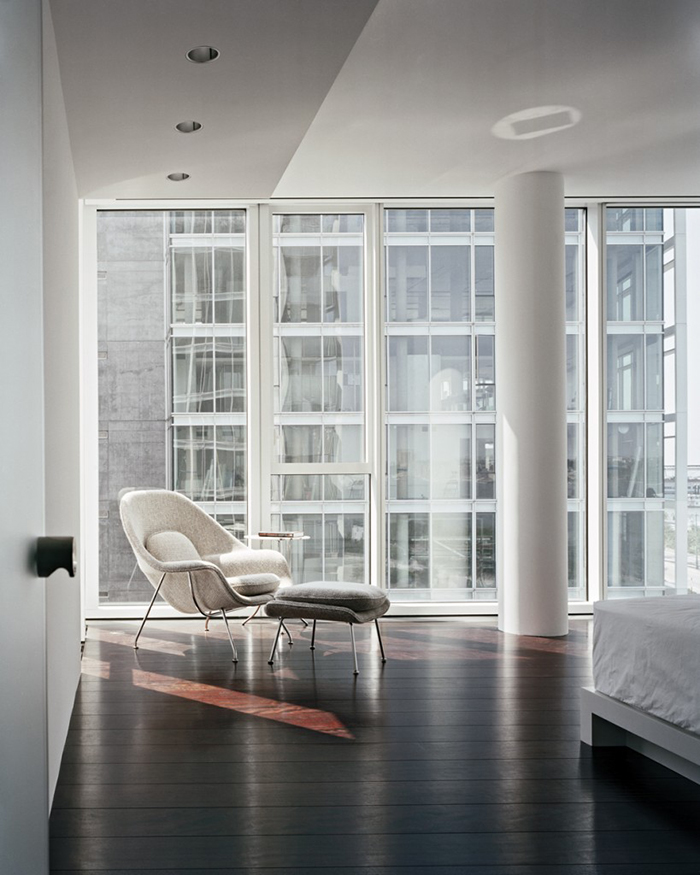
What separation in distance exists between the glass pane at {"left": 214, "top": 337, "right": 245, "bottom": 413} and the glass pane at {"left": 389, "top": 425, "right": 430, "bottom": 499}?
117 cm

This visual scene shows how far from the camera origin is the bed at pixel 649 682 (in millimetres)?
2711

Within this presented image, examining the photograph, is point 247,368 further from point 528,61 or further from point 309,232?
point 528,61

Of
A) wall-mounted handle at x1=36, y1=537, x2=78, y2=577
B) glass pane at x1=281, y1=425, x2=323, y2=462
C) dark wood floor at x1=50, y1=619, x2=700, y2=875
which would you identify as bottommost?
dark wood floor at x1=50, y1=619, x2=700, y2=875

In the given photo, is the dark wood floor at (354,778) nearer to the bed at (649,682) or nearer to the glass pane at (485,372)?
the bed at (649,682)

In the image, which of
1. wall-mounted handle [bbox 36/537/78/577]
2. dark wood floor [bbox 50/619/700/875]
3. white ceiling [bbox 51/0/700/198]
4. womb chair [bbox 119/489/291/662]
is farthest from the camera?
womb chair [bbox 119/489/291/662]

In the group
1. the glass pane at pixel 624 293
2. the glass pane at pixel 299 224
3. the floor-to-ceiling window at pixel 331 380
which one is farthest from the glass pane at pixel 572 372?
the glass pane at pixel 299 224

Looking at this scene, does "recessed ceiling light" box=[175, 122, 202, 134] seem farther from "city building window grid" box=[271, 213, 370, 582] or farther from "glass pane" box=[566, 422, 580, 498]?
"glass pane" box=[566, 422, 580, 498]

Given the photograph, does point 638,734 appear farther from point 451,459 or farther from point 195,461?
point 195,461

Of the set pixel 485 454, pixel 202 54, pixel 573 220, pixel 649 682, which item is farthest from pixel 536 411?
pixel 202 54

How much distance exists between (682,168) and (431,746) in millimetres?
4253

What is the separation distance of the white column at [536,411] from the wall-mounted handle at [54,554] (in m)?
4.94

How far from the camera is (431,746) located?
10.8 ft

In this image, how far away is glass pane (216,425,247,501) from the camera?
631cm

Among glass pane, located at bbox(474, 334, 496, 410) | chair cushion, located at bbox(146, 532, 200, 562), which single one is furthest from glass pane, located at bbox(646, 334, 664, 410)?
chair cushion, located at bbox(146, 532, 200, 562)
